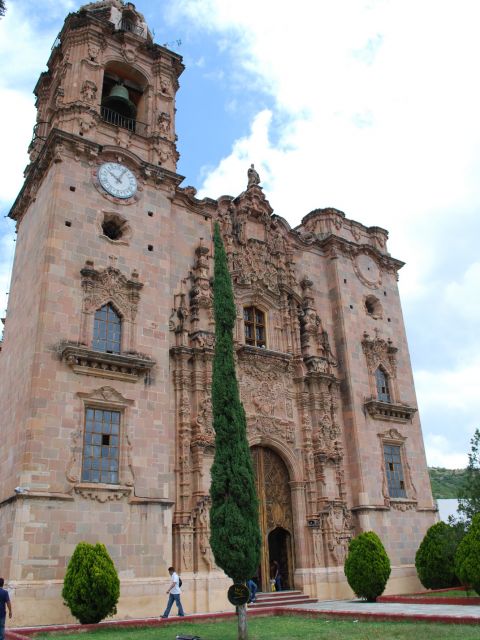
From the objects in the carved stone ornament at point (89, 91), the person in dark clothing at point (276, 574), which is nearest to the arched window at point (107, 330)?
the carved stone ornament at point (89, 91)

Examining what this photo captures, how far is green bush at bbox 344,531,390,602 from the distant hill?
140 feet

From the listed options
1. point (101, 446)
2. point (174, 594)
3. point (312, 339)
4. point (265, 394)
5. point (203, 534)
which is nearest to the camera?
point (174, 594)

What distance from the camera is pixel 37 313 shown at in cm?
1748

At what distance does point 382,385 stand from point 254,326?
257 inches

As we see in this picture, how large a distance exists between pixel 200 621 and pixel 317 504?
301 inches

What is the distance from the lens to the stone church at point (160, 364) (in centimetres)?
1636

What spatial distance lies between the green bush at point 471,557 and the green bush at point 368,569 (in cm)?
295

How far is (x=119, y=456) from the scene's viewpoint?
1731 centimetres

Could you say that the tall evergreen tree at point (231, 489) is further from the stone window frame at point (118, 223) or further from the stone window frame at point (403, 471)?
the stone window frame at point (403, 471)

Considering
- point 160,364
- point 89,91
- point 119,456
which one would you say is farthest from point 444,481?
point 89,91

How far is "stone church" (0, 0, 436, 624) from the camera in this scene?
16.4m

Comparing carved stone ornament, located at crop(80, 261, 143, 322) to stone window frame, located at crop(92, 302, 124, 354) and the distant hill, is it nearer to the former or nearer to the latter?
stone window frame, located at crop(92, 302, 124, 354)

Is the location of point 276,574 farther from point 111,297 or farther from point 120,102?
point 120,102

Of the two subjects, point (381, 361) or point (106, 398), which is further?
point (381, 361)
